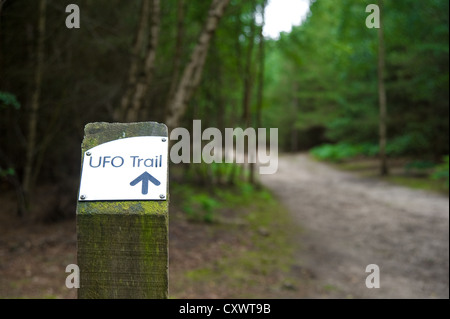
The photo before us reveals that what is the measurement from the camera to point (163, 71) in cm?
1335

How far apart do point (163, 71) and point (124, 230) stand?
11.8 metres

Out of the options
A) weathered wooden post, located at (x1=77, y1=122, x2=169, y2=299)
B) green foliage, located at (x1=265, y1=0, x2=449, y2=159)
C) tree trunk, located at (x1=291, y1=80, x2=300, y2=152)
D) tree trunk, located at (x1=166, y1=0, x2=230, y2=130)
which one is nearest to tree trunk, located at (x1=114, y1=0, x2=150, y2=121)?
tree trunk, located at (x1=166, y1=0, x2=230, y2=130)

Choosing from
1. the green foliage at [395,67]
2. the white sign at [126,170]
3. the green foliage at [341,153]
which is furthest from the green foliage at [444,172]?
the green foliage at [341,153]

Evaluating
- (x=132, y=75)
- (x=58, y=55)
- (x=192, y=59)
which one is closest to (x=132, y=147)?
(x=192, y=59)

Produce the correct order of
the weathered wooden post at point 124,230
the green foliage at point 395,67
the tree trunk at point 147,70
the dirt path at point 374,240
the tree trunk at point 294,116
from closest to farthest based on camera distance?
the weathered wooden post at point 124,230 < the dirt path at point 374,240 < the tree trunk at point 147,70 < the green foliage at point 395,67 < the tree trunk at point 294,116

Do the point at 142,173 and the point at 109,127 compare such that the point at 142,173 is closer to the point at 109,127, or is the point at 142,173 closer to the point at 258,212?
the point at 109,127

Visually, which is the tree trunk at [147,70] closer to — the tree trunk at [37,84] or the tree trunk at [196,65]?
the tree trunk at [196,65]

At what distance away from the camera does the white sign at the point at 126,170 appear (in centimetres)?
221

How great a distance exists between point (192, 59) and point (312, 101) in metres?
31.4

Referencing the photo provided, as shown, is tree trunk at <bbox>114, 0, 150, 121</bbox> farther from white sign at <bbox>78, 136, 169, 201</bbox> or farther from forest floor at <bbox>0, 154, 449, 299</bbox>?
white sign at <bbox>78, 136, 169, 201</bbox>

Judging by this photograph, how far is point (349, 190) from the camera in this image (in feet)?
48.5

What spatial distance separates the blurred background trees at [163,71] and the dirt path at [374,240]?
3.77 meters

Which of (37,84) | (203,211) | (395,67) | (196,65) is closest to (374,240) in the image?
(203,211)

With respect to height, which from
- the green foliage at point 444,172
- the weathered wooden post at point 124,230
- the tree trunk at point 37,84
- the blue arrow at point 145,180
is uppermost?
the tree trunk at point 37,84
